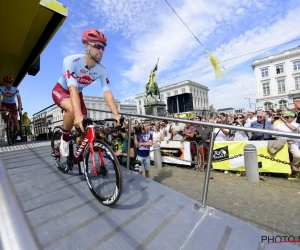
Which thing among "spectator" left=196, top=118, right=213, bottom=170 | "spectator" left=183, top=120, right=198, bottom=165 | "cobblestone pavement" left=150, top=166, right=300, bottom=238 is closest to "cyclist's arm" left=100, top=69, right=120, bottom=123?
"cobblestone pavement" left=150, top=166, right=300, bottom=238

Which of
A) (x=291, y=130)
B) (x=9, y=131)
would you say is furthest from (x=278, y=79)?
(x=9, y=131)

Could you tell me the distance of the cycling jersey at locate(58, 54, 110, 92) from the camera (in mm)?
2908

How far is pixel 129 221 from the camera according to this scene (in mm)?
2414

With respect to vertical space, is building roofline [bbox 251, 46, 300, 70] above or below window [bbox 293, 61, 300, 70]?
above

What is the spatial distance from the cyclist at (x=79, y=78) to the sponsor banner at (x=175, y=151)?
6.14 meters


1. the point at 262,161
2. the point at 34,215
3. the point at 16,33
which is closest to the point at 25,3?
the point at 16,33

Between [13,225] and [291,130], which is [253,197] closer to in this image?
[291,130]

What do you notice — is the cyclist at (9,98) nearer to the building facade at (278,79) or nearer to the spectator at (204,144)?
the spectator at (204,144)

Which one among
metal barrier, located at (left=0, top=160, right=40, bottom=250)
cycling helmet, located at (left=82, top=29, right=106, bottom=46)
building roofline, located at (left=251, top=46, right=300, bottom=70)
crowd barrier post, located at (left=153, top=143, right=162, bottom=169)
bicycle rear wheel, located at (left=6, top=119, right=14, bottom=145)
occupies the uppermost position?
building roofline, located at (left=251, top=46, right=300, bottom=70)

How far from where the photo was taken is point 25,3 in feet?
15.2

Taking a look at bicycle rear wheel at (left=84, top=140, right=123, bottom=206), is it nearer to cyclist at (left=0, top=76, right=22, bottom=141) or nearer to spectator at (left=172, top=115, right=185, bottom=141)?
cyclist at (left=0, top=76, right=22, bottom=141)

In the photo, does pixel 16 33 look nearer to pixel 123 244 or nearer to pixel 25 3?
pixel 25 3

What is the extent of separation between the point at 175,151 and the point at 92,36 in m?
7.13

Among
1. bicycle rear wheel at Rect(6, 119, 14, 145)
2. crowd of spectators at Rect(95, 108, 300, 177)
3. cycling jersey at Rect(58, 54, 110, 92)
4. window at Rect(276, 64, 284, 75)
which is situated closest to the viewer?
cycling jersey at Rect(58, 54, 110, 92)
